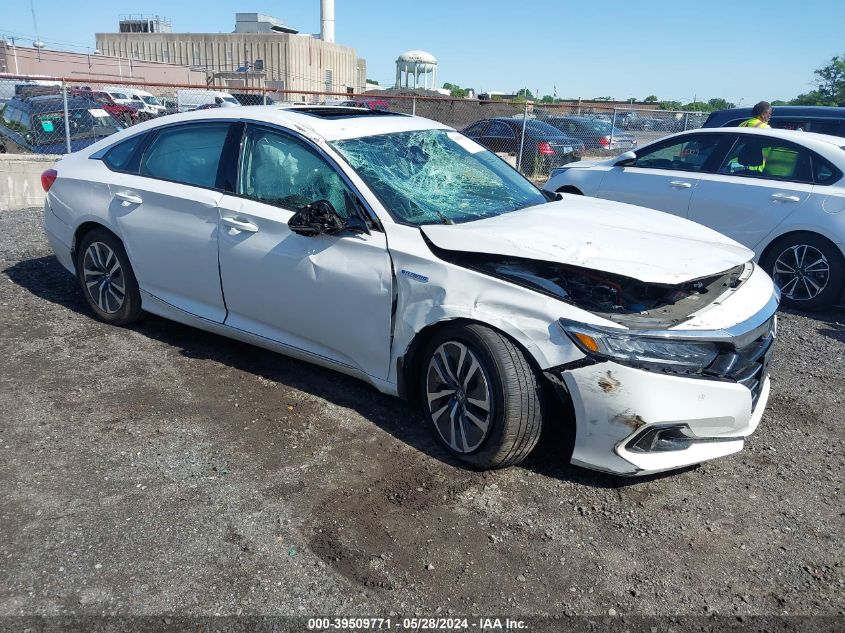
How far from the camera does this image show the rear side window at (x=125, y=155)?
509 cm

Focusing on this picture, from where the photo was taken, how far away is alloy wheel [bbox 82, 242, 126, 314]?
16.9 feet

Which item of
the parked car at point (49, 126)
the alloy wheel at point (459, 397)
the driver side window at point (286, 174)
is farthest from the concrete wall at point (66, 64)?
the alloy wheel at point (459, 397)

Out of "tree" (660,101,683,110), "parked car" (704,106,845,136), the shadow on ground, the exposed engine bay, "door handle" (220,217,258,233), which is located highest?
"tree" (660,101,683,110)

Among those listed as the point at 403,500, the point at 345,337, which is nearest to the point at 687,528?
the point at 403,500

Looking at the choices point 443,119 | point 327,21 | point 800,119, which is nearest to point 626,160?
point 800,119

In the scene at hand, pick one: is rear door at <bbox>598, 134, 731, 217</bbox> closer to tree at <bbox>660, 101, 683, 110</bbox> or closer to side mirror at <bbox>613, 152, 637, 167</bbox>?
side mirror at <bbox>613, 152, 637, 167</bbox>

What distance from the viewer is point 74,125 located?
38.5 ft

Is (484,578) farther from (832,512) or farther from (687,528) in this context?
(832,512)

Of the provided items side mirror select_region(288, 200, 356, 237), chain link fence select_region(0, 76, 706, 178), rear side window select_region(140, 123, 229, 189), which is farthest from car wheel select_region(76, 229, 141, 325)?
Answer: chain link fence select_region(0, 76, 706, 178)

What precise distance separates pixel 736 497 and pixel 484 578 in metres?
1.44

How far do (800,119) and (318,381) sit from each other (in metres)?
8.14

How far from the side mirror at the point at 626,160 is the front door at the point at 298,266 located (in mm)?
4709

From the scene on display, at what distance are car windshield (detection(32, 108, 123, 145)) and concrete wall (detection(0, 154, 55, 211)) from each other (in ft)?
3.60

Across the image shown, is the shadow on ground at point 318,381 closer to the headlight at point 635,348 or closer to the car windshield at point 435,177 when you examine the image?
the headlight at point 635,348
